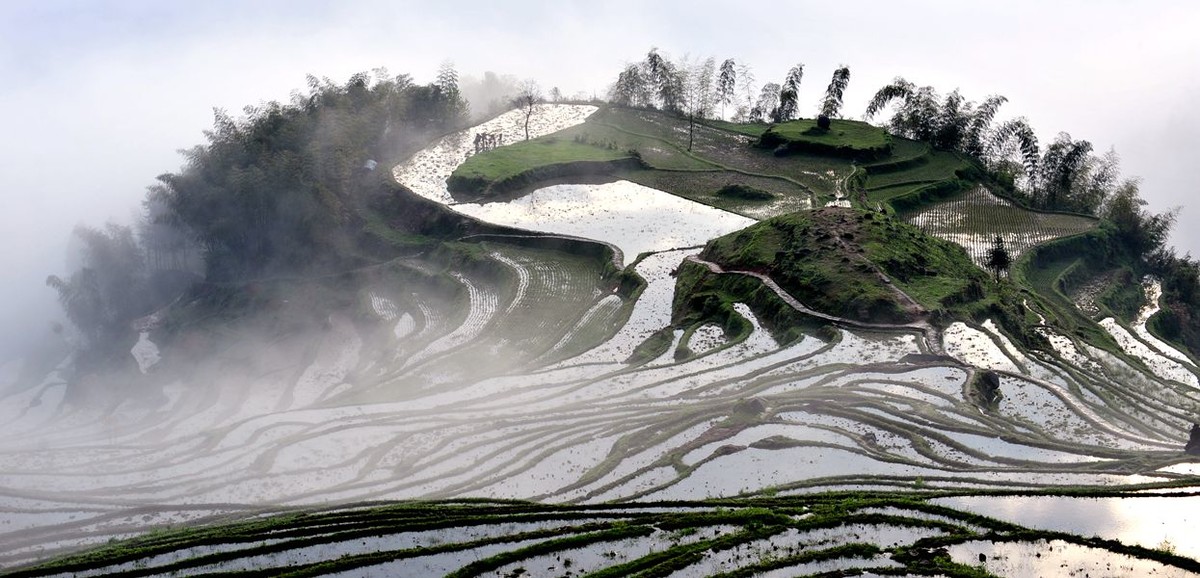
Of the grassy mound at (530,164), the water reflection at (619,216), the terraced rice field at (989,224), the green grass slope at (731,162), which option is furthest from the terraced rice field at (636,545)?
the grassy mound at (530,164)

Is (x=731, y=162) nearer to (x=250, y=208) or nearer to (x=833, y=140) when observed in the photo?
(x=833, y=140)

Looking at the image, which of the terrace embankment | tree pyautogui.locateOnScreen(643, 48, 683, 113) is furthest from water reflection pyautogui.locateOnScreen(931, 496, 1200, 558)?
tree pyautogui.locateOnScreen(643, 48, 683, 113)

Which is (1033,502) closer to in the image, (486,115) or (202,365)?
(202,365)

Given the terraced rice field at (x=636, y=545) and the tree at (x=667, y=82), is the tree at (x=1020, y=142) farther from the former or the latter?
the terraced rice field at (x=636, y=545)

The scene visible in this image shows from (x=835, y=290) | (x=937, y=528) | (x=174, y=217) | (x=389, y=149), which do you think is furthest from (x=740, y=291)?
(x=174, y=217)

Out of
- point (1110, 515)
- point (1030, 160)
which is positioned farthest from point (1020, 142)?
point (1110, 515)
